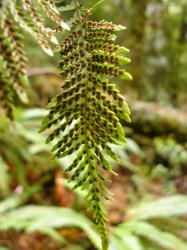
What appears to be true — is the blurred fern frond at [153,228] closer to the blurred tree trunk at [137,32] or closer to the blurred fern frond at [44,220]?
the blurred fern frond at [44,220]

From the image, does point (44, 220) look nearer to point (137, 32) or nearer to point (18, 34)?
point (18, 34)

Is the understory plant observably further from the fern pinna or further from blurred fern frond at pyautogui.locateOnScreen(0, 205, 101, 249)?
blurred fern frond at pyautogui.locateOnScreen(0, 205, 101, 249)

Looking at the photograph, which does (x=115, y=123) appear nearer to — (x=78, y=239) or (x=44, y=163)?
(x=78, y=239)

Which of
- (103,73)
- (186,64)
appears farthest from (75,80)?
(186,64)

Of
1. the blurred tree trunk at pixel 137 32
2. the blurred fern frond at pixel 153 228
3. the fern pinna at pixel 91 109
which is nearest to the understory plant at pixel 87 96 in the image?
the fern pinna at pixel 91 109

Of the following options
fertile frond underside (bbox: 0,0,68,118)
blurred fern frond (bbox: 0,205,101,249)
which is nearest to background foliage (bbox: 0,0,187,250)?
blurred fern frond (bbox: 0,205,101,249)
